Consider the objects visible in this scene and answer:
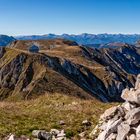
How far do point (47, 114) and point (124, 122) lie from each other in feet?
38.6

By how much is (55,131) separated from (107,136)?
16.4ft

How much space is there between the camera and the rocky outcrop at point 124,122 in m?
21.5

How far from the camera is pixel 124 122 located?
22703mm

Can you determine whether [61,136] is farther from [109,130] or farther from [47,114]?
[47,114]

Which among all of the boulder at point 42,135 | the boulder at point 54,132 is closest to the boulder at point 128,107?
the boulder at point 54,132

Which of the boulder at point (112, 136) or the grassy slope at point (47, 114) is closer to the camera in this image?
the boulder at point (112, 136)

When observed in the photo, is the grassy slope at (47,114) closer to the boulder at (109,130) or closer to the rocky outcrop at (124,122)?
the rocky outcrop at (124,122)

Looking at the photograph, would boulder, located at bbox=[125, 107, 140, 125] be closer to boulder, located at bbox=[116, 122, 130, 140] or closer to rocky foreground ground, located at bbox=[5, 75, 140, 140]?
rocky foreground ground, located at bbox=[5, 75, 140, 140]

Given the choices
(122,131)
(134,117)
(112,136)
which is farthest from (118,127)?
(134,117)

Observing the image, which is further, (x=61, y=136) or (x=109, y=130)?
(x=61, y=136)

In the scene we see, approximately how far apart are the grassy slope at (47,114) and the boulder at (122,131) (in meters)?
5.09

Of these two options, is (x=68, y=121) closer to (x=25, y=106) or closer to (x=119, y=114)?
(x=119, y=114)

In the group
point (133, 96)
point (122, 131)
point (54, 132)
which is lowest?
point (54, 132)

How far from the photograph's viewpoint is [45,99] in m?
40.8
